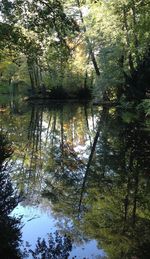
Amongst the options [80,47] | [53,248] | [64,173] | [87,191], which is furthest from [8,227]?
[80,47]

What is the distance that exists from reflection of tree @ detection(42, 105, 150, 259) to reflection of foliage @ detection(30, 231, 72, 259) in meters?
0.52

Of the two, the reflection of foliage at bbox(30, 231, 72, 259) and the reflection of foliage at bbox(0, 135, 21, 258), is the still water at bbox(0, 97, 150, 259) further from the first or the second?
the reflection of foliage at bbox(0, 135, 21, 258)

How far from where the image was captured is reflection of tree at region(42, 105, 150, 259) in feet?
21.6

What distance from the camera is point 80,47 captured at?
4938 centimetres

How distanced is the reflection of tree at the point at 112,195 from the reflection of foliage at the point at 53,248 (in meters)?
0.52

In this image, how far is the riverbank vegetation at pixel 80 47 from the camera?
38.7 feet

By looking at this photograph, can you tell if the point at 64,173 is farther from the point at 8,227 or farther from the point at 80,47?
the point at 80,47

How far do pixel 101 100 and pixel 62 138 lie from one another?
76.0 feet

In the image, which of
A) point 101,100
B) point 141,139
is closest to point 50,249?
point 141,139

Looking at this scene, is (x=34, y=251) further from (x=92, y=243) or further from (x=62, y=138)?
(x=62, y=138)

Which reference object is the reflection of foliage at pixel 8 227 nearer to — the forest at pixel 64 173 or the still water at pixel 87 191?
the forest at pixel 64 173

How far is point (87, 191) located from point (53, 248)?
352 centimetres

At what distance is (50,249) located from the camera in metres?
6.07

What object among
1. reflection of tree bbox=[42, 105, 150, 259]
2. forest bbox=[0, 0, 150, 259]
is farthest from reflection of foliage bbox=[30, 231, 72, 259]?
reflection of tree bbox=[42, 105, 150, 259]
